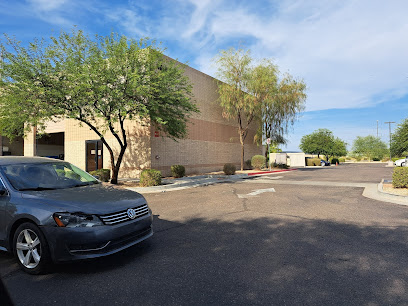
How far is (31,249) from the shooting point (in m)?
3.66

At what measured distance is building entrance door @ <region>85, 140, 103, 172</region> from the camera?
21312mm

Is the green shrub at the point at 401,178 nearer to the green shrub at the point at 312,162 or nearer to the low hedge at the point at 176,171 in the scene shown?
the low hedge at the point at 176,171

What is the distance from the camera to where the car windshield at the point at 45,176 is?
4.21m

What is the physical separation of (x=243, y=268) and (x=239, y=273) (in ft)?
0.60

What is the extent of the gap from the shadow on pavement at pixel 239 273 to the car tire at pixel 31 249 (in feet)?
0.49

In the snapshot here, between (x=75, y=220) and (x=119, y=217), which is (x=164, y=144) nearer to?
(x=119, y=217)

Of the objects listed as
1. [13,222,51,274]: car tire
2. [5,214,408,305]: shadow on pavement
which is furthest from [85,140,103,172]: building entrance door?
[13,222,51,274]: car tire

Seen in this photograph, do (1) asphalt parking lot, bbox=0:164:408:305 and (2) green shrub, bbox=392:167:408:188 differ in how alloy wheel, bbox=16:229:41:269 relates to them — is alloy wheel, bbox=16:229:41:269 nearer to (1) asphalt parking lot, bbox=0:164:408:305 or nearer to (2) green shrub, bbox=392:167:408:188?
(1) asphalt parking lot, bbox=0:164:408:305

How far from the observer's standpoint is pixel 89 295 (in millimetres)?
3100

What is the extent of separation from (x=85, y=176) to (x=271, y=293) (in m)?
4.04

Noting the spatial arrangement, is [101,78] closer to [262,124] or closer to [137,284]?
[137,284]

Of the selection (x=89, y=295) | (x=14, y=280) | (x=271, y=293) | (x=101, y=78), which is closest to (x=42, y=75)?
(x=101, y=78)

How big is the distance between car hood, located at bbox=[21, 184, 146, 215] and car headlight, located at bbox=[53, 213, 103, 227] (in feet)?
0.22

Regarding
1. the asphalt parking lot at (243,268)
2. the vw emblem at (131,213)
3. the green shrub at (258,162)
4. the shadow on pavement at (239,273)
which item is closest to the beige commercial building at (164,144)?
the green shrub at (258,162)
